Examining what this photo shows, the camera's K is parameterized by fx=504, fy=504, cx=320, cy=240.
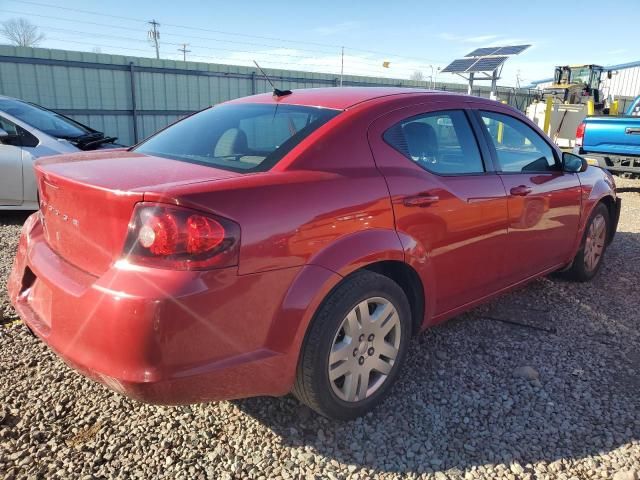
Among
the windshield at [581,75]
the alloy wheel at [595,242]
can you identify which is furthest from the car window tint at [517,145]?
the windshield at [581,75]

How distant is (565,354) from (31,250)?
3.16 metres

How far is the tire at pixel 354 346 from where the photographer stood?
2.22 metres

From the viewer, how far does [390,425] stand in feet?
8.16

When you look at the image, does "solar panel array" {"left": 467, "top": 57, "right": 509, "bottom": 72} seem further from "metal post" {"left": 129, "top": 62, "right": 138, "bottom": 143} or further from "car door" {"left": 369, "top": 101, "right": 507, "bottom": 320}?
"car door" {"left": 369, "top": 101, "right": 507, "bottom": 320}

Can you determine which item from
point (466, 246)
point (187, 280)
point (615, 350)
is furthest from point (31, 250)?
point (615, 350)

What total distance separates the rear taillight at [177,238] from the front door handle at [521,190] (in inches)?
82.7

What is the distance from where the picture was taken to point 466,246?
2902mm

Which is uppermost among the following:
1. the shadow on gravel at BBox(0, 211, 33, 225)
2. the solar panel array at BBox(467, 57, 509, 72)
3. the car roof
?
the solar panel array at BBox(467, 57, 509, 72)

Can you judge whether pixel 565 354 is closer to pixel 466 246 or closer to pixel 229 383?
pixel 466 246

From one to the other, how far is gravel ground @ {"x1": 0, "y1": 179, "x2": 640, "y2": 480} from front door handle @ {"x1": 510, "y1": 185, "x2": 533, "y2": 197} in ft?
3.26

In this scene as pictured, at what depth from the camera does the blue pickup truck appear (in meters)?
9.23

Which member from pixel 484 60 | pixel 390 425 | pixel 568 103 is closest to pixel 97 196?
pixel 390 425

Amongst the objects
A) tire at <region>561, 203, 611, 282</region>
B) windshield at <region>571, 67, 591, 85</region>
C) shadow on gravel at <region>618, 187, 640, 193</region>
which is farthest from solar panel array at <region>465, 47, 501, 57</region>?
tire at <region>561, 203, 611, 282</region>

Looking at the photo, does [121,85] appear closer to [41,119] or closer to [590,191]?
[41,119]
